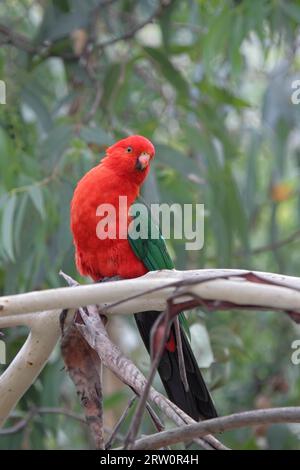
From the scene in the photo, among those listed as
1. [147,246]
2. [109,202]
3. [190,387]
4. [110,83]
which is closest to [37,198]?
[109,202]

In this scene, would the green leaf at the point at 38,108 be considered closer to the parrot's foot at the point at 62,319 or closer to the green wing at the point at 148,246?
the green wing at the point at 148,246

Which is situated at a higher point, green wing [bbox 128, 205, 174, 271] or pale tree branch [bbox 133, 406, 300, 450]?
green wing [bbox 128, 205, 174, 271]

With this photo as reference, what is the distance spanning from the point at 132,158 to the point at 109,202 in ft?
0.72

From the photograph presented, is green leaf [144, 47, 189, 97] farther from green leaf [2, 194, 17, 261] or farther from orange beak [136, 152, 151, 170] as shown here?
green leaf [2, 194, 17, 261]

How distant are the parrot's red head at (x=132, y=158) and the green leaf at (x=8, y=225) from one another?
0.37m

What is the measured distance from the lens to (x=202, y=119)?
402 cm

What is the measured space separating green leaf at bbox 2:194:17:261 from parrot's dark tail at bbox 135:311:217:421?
0.67 metres

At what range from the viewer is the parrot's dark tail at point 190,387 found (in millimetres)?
2324

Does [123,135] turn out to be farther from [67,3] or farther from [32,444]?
[32,444]

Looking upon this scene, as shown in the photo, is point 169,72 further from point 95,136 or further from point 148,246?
point 148,246

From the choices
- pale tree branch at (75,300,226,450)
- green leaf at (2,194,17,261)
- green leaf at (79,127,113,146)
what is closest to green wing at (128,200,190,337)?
green leaf at (2,194,17,261)

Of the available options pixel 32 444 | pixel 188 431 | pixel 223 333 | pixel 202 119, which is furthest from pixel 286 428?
pixel 188 431

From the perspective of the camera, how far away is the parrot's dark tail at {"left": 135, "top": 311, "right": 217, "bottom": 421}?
2.32 metres

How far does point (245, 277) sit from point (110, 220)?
59.4 inches
